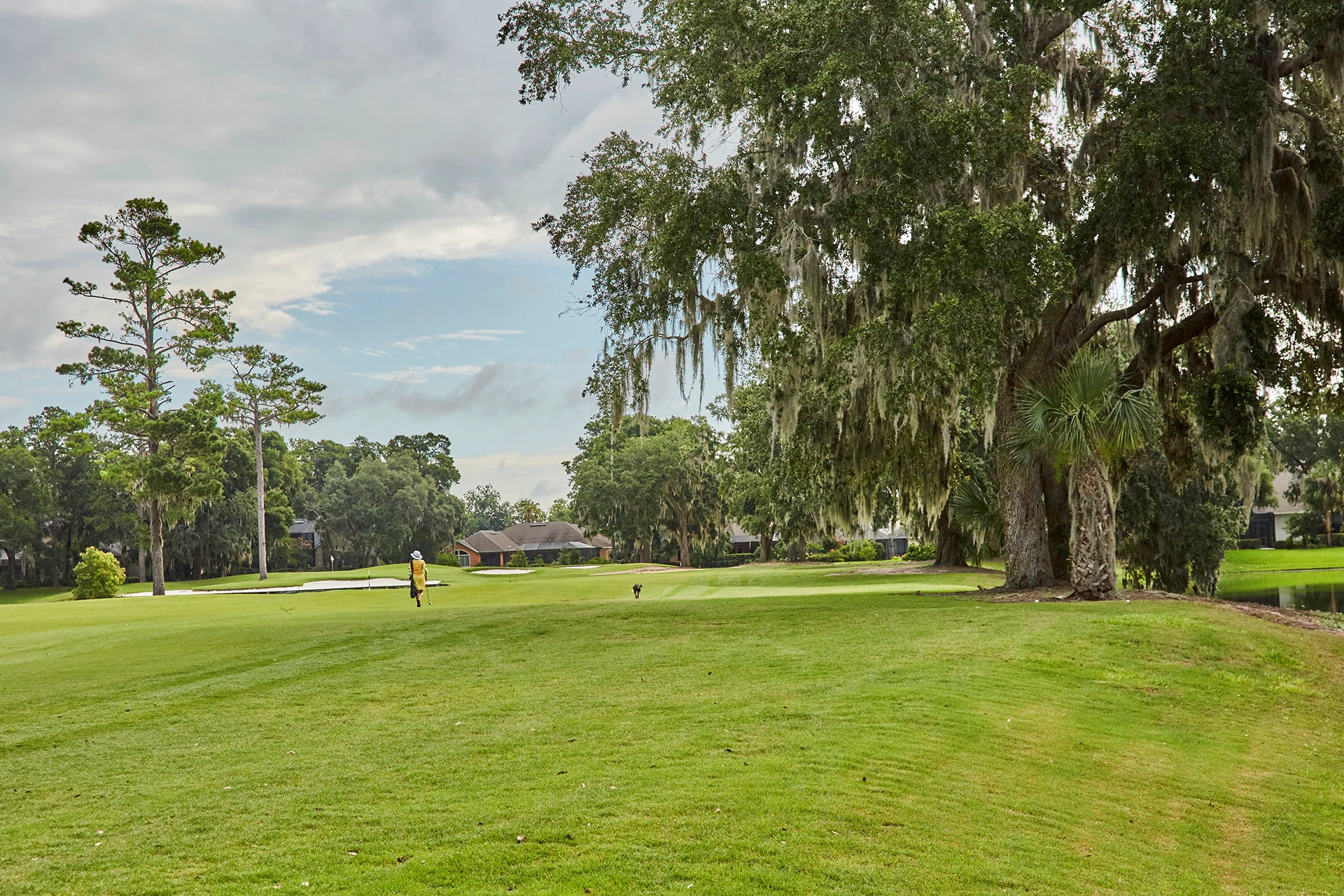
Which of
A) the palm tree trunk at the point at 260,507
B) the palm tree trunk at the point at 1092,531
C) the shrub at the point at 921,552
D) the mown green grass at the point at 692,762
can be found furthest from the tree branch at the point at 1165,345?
the palm tree trunk at the point at 260,507

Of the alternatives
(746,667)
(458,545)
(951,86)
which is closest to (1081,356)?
(951,86)

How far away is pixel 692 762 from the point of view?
7.11m

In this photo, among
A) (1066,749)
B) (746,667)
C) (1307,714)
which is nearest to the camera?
(1066,749)

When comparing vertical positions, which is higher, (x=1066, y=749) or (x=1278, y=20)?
(x=1278, y=20)

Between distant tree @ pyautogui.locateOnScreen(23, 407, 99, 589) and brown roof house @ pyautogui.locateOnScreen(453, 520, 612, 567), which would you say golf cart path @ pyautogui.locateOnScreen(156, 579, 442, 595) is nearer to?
distant tree @ pyautogui.locateOnScreen(23, 407, 99, 589)

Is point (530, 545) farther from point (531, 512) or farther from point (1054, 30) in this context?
point (1054, 30)

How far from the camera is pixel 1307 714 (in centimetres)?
1054

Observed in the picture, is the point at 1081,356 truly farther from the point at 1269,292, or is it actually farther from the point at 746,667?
the point at 746,667

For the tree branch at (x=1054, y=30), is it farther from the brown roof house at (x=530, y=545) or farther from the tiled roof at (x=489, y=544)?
the tiled roof at (x=489, y=544)

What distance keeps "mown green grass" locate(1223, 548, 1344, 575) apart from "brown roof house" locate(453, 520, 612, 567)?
49471 millimetres

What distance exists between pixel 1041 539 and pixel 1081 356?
4.52 meters

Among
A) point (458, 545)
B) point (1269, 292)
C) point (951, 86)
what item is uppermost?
point (951, 86)

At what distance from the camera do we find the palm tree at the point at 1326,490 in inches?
2287

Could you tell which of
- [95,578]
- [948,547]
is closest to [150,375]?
[95,578]
